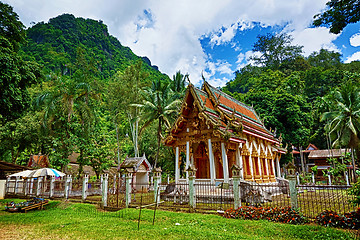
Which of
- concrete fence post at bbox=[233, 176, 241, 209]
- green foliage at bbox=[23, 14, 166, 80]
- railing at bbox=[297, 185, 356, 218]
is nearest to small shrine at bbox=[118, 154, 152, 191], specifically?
concrete fence post at bbox=[233, 176, 241, 209]

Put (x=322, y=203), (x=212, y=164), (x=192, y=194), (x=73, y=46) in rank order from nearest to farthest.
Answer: (x=192, y=194)
(x=322, y=203)
(x=212, y=164)
(x=73, y=46)

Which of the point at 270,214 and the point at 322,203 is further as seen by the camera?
the point at 322,203

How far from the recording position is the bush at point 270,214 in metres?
8.26

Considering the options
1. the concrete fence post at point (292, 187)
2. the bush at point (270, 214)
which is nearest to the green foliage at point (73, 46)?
the concrete fence post at point (292, 187)

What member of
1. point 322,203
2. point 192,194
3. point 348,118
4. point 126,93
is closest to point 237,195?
point 192,194

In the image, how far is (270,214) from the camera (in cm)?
884

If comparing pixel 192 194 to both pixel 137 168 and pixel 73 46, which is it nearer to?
pixel 137 168

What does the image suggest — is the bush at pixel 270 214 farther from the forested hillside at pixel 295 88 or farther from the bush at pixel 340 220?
the forested hillside at pixel 295 88

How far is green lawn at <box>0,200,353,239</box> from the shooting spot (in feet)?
22.9

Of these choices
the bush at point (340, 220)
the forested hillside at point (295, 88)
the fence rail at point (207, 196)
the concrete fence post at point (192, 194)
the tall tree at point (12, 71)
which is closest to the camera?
the bush at point (340, 220)

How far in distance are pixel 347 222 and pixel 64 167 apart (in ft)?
75.9

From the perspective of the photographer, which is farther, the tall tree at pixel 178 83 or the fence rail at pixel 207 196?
the tall tree at pixel 178 83

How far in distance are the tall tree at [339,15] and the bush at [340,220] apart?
19.2 feet

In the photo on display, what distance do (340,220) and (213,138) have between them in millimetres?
7906
